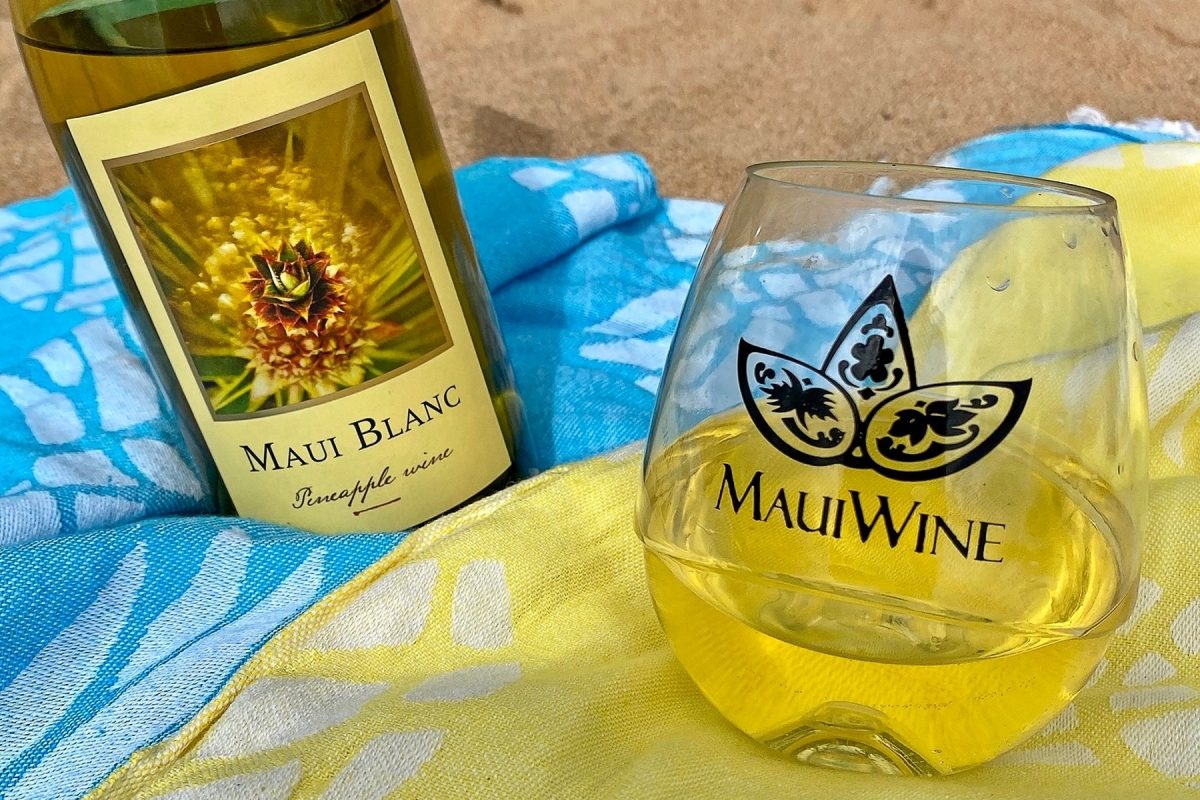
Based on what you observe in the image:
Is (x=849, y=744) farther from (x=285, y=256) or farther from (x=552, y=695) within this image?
(x=285, y=256)

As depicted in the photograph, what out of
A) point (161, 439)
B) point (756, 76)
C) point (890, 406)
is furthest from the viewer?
point (756, 76)

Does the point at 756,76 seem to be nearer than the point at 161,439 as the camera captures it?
No

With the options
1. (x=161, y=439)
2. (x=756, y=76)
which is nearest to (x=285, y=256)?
(x=161, y=439)

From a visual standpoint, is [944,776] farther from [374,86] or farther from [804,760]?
[374,86]

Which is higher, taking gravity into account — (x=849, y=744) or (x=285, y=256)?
(x=285, y=256)

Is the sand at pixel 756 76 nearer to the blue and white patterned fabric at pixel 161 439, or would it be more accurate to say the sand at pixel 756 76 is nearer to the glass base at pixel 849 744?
the blue and white patterned fabric at pixel 161 439

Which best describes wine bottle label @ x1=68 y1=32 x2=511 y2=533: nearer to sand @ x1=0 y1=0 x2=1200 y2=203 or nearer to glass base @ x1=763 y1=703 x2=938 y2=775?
glass base @ x1=763 y1=703 x2=938 y2=775

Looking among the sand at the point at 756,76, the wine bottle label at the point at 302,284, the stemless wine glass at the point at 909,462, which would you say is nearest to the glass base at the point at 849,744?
the stemless wine glass at the point at 909,462

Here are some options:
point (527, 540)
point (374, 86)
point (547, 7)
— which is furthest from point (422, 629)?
point (547, 7)
